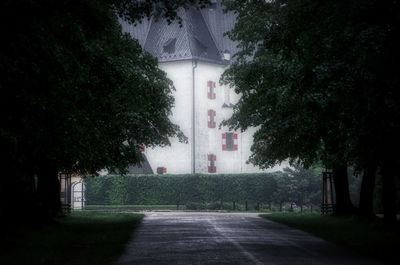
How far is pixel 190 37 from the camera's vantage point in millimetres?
65812

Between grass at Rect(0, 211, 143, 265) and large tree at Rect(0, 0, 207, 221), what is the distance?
122 cm

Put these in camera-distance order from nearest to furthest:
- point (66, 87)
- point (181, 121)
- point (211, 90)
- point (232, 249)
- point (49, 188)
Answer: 1. point (66, 87)
2. point (232, 249)
3. point (49, 188)
4. point (181, 121)
5. point (211, 90)

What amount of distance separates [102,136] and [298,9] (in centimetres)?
828

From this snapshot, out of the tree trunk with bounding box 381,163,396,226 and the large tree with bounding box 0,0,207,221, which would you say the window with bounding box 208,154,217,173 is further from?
the tree trunk with bounding box 381,163,396,226

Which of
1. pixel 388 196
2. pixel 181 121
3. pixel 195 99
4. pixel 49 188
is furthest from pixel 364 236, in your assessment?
pixel 195 99

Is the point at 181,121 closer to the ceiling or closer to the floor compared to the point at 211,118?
closer to the floor

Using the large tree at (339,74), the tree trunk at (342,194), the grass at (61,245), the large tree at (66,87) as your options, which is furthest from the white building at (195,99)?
the grass at (61,245)

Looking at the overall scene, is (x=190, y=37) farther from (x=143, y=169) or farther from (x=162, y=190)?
(x=162, y=190)

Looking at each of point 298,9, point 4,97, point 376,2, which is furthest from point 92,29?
point 376,2

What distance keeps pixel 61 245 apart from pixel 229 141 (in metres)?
52.1

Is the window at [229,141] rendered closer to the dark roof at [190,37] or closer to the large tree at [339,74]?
the dark roof at [190,37]

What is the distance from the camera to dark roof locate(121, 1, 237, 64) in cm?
6550

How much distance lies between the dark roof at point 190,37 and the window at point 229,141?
750 centimetres

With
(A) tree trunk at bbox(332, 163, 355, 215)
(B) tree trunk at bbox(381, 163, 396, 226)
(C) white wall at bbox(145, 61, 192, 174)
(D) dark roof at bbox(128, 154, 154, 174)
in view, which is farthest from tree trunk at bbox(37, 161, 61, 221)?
(C) white wall at bbox(145, 61, 192, 174)
